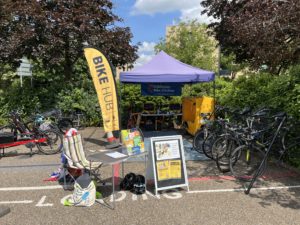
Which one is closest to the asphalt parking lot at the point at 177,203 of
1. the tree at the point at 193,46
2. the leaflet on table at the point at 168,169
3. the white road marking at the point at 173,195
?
the white road marking at the point at 173,195

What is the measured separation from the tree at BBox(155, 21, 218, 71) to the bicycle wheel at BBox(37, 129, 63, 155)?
22.8m

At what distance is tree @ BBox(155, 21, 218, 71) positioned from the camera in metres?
29.5

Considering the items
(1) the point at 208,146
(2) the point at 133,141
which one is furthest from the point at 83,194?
(1) the point at 208,146

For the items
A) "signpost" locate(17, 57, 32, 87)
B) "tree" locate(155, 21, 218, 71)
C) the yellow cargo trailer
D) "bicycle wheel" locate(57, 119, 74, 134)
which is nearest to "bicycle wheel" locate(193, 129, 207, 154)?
the yellow cargo trailer

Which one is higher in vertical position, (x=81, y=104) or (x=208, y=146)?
(x=81, y=104)

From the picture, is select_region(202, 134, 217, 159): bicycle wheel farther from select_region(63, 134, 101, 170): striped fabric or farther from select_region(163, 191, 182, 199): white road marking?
select_region(63, 134, 101, 170): striped fabric

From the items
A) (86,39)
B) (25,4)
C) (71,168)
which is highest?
(25,4)

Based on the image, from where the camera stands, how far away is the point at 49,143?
7.92 meters

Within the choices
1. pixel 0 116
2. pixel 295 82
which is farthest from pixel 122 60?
pixel 295 82

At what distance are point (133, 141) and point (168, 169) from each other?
2.53 ft

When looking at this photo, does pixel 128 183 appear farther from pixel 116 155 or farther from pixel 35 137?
pixel 35 137

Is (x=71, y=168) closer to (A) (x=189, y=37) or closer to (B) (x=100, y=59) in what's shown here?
(B) (x=100, y=59)

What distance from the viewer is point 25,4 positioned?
1089 cm

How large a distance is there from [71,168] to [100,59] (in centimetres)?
336
